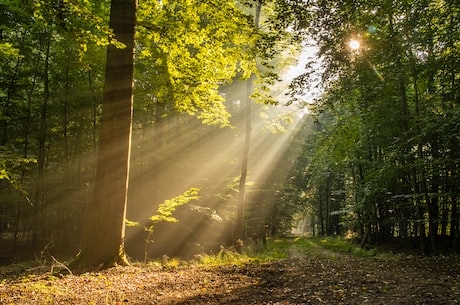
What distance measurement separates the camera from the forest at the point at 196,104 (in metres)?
7.02

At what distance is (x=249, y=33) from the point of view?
26.2ft

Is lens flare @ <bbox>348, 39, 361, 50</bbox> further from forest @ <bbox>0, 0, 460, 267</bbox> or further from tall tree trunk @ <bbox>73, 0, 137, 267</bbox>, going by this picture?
tall tree trunk @ <bbox>73, 0, 137, 267</bbox>

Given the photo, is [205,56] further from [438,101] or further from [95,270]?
[438,101]

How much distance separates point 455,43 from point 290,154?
83.0ft

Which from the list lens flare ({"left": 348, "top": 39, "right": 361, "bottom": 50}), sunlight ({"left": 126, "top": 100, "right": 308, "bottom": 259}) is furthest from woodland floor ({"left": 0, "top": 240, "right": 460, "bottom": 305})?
sunlight ({"left": 126, "top": 100, "right": 308, "bottom": 259})

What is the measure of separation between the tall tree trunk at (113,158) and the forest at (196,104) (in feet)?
0.10

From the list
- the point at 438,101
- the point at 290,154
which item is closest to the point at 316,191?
the point at 290,154

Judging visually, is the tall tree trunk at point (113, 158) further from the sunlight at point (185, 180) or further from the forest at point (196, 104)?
the sunlight at point (185, 180)

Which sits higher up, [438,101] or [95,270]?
[438,101]

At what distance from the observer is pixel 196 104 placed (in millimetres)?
11086

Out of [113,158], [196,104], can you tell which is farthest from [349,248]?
[113,158]

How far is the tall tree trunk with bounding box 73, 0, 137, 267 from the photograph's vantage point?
672cm

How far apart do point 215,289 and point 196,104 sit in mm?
7019

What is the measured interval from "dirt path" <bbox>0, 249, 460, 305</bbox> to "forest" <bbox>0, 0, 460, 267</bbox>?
1.01 meters
